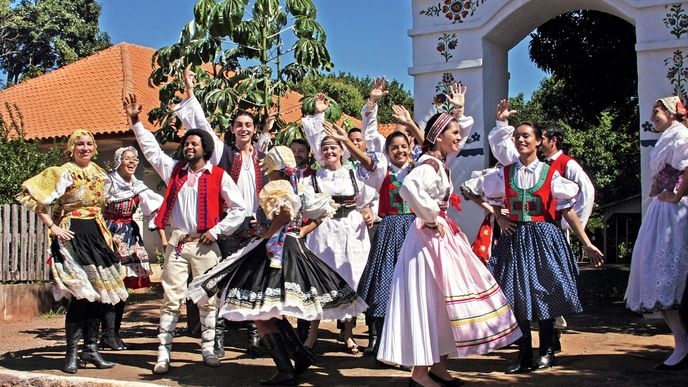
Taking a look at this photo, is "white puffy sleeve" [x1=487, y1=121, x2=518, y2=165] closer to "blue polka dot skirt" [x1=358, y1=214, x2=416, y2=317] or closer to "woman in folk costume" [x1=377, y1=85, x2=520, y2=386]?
"blue polka dot skirt" [x1=358, y1=214, x2=416, y2=317]

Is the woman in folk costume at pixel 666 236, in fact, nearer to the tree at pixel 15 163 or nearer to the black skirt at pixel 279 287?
the black skirt at pixel 279 287

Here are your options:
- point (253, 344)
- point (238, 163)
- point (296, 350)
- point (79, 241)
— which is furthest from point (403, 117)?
point (79, 241)

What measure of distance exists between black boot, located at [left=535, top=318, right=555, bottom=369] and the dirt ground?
→ 92 mm

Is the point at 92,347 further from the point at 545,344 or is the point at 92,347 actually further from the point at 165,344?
the point at 545,344

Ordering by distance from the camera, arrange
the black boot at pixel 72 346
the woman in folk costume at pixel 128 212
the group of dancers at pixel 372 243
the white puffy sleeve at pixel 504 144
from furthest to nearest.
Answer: the woman in folk costume at pixel 128 212
the white puffy sleeve at pixel 504 144
the black boot at pixel 72 346
the group of dancers at pixel 372 243

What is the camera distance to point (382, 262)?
665 cm

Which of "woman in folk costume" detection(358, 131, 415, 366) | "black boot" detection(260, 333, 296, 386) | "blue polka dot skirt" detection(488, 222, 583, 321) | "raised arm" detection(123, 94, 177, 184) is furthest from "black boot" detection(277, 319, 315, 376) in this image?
"raised arm" detection(123, 94, 177, 184)

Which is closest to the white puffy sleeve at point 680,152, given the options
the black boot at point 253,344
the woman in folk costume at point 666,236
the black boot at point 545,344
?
the woman in folk costume at point 666,236

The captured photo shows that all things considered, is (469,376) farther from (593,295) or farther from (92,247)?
(593,295)

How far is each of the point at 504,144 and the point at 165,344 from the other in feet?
10.7

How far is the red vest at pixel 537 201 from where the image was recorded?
20.8 ft

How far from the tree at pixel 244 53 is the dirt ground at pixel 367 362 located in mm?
2867

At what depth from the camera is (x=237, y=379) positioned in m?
6.29

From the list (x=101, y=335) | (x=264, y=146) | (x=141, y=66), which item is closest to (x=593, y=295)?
(x=264, y=146)
